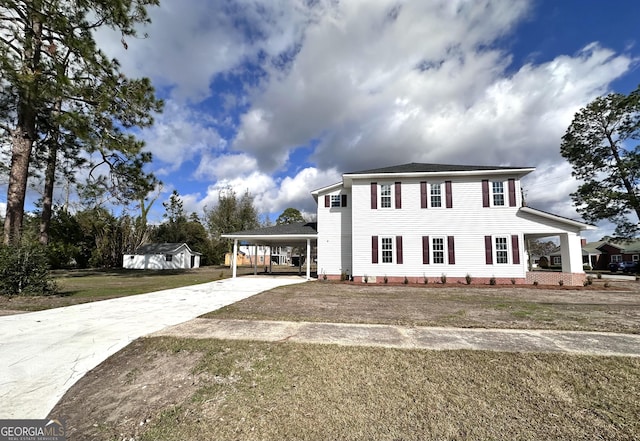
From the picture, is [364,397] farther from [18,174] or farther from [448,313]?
[18,174]

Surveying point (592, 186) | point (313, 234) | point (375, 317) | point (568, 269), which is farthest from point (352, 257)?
point (592, 186)

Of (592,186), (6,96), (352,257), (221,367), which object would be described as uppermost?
(6,96)

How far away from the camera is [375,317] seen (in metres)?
7.03

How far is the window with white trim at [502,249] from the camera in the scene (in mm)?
16078

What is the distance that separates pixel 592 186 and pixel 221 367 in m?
31.6

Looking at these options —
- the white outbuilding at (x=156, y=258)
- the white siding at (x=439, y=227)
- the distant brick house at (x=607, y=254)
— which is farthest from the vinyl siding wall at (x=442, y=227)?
the distant brick house at (x=607, y=254)

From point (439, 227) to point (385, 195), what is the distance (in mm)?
3490

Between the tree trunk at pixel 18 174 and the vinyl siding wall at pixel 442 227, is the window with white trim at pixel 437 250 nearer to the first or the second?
the vinyl siding wall at pixel 442 227

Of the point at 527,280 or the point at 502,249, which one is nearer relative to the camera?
the point at 527,280

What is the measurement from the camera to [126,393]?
354cm

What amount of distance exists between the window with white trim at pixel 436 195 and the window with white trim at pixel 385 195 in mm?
2418

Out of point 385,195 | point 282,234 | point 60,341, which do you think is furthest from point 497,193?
point 60,341

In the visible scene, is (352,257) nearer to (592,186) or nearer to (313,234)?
(313,234)

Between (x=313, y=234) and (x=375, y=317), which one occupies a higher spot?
(x=313, y=234)
